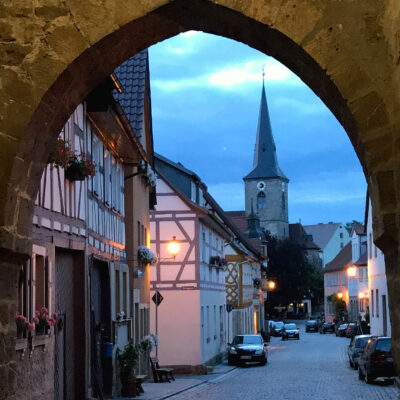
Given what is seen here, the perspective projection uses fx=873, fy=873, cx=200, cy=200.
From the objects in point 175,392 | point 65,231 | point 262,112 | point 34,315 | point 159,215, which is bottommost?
point 175,392

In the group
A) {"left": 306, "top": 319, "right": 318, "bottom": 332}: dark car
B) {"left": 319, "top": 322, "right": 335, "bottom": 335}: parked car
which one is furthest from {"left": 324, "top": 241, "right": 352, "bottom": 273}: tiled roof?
{"left": 319, "top": 322, "right": 335, "bottom": 335}: parked car

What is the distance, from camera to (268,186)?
4422 inches

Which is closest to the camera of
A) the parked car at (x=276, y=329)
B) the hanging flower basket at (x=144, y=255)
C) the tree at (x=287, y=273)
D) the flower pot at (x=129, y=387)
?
the flower pot at (x=129, y=387)

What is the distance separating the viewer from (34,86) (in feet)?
18.4

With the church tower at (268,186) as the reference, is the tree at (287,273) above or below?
below

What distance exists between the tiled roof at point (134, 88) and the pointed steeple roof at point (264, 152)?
80452mm

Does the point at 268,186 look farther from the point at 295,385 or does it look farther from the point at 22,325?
the point at 22,325

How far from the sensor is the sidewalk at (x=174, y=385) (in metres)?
18.4

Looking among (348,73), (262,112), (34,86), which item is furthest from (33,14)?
(262,112)

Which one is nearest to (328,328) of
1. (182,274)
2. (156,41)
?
(182,274)

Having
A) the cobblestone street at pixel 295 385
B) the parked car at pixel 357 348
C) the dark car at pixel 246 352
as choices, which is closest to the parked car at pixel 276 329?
the dark car at pixel 246 352

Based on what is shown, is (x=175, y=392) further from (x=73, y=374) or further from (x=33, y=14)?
(x=33, y=14)

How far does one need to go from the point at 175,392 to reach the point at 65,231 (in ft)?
25.3

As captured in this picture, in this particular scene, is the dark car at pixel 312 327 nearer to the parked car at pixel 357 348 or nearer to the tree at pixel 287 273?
the tree at pixel 287 273
